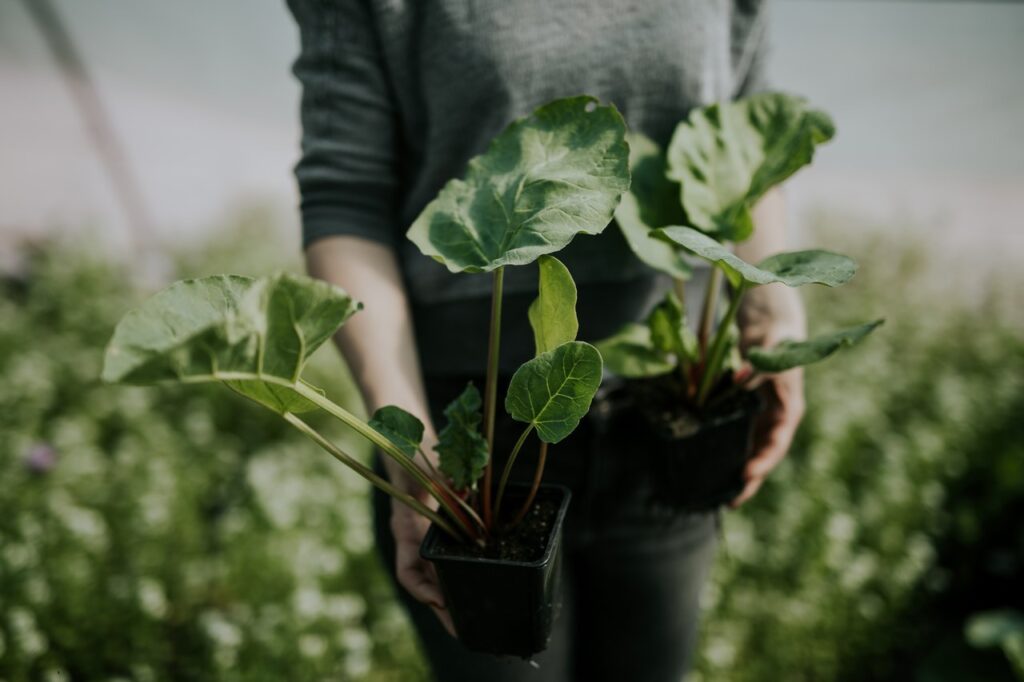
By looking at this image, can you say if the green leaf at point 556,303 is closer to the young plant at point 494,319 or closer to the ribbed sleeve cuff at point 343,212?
the young plant at point 494,319

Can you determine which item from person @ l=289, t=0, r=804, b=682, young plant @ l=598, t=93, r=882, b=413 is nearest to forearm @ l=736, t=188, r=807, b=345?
person @ l=289, t=0, r=804, b=682

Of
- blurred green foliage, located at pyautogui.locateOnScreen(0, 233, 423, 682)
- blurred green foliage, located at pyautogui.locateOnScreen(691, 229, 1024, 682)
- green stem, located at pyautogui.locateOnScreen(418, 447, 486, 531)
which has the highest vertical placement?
green stem, located at pyautogui.locateOnScreen(418, 447, 486, 531)

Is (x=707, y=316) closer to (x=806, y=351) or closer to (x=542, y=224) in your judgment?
(x=806, y=351)

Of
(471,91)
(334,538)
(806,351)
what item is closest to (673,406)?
(806,351)

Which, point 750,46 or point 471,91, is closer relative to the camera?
point 471,91

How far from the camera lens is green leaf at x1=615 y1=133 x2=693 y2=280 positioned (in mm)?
598

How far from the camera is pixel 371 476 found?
0.45 meters

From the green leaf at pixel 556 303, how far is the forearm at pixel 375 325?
209mm

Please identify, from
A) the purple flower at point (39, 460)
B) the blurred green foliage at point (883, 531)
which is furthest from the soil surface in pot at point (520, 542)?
the purple flower at point (39, 460)

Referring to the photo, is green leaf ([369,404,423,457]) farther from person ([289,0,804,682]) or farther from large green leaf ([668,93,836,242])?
large green leaf ([668,93,836,242])

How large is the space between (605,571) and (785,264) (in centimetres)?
44

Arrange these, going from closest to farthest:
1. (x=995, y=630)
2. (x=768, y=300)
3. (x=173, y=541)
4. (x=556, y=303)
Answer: (x=556, y=303) < (x=768, y=300) < (x=995, y=630) < (x=173, y=541)

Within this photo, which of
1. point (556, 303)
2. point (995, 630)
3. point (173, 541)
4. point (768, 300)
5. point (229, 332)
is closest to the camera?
point (229, 332)

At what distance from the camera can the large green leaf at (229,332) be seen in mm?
315
